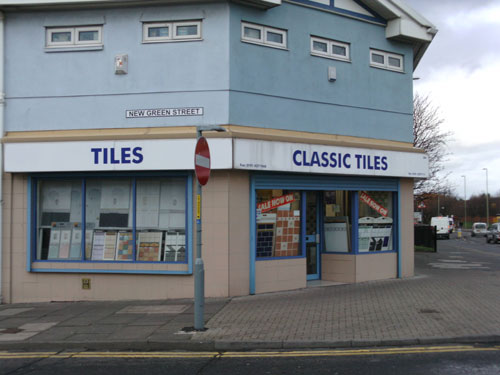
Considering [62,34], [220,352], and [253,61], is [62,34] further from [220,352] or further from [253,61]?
[220,352]

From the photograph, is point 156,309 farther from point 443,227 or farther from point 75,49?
point 443,227

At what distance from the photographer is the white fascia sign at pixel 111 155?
1088 centimetres

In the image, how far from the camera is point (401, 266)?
14.0 metres

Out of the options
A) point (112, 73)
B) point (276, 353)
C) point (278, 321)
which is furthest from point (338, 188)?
point (276, 353)

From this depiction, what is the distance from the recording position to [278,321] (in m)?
8.89

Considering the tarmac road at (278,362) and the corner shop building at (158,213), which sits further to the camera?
the corner shop building at (158,213)

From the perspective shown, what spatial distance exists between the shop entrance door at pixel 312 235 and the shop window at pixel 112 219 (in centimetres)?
359

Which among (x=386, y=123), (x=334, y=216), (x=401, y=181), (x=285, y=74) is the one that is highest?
(x=285, y=74)

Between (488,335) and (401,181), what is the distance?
22.4 feet

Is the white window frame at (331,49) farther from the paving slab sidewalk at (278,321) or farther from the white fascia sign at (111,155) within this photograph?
the paving slab sidewalk at (278,321)

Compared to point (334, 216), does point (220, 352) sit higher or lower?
lower

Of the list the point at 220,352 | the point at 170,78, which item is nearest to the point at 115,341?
the point at 220,352

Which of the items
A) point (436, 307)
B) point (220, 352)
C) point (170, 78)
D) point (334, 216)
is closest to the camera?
point (220, 352)

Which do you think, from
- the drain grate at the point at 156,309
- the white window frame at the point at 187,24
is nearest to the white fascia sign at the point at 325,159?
the white window frame at the point at 187,24
